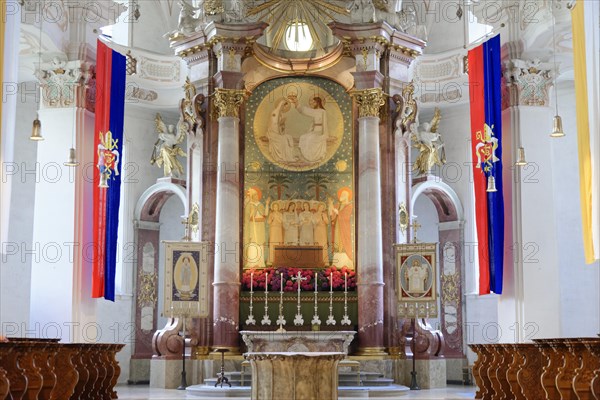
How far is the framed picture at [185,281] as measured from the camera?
2116cm

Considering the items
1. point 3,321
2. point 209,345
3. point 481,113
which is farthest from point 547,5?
point 3,321

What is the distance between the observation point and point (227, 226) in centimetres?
2220

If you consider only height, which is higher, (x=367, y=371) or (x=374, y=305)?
(x=374, y=305)

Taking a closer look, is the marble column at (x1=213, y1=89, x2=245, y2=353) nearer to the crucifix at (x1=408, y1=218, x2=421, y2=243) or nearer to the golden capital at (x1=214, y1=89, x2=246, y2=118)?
the golden capital at (x1=214, y1=89, x2=246, y2=118)

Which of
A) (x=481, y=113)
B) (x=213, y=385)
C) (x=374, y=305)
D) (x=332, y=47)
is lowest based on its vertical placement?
(x=213, y=385)

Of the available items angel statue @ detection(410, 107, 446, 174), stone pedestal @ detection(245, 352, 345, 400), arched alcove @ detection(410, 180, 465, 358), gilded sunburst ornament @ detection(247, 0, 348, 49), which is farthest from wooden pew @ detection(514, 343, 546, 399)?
gilded sunburst ornament @ detection(247, 0, 348, 49)

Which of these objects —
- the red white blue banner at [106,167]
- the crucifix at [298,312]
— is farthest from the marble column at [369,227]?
the red white blue banner at [106,167]

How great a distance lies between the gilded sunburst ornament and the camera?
24094 mm

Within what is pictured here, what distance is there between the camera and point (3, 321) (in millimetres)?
22688

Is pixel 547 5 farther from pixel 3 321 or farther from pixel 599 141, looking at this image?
pixel 3 321

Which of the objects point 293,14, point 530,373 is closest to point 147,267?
point 293,14

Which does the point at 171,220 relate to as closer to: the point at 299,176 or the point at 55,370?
the point at 299,176

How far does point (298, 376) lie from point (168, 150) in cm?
1128

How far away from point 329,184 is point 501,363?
27.3 feet
